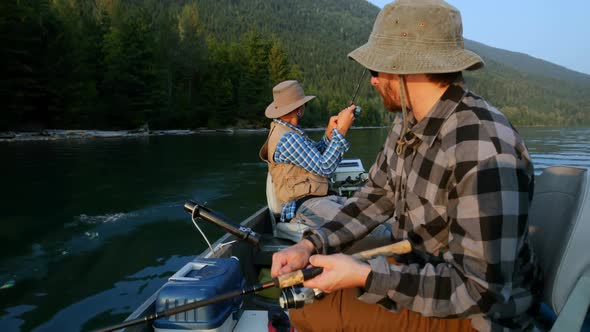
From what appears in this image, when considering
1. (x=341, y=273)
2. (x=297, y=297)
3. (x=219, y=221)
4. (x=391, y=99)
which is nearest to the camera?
(x=341, y=273)

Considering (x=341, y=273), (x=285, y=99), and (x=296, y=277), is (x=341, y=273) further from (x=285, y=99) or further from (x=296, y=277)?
(x=285, y=99)

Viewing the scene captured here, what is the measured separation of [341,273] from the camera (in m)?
1.58

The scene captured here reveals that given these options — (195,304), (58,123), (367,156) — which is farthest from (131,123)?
(195,304)

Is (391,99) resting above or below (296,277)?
above

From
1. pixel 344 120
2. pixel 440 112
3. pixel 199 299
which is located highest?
pixel 440 112

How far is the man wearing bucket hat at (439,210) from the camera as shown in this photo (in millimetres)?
1423

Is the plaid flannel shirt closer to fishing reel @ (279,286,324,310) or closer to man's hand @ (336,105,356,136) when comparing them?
fishing reel @ (279,286,324,310)

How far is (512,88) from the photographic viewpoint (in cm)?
15050

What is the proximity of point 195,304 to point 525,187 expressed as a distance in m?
1.41

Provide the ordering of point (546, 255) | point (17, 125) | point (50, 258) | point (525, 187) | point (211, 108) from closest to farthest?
point (525, 187)
point (546, 255)
point (50, 258)
point (17, 125)
point (211, 108)

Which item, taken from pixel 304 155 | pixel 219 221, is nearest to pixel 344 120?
pixel 304 155

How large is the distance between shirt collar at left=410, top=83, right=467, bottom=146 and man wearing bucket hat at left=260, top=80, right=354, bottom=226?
256 centimetres

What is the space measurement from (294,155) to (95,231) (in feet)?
18.1

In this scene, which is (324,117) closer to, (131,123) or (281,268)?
(131,123)
